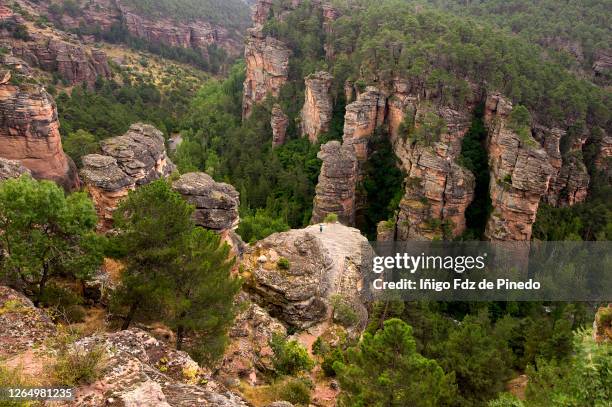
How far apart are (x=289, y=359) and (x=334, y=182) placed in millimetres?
26334

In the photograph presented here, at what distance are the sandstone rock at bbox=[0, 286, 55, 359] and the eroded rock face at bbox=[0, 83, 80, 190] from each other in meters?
18.8

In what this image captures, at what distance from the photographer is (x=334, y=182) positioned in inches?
1714

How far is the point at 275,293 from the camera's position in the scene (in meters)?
22.5

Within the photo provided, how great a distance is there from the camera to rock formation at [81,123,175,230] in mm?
23703

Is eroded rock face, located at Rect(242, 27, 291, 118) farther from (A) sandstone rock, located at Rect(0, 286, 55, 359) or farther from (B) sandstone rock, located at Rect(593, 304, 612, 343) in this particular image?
(B) sandstone rock, located at Rect(593, 304, 612, 343)

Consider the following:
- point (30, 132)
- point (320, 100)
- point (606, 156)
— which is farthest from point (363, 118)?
point (30, 132)

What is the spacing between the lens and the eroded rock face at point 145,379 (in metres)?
9.78

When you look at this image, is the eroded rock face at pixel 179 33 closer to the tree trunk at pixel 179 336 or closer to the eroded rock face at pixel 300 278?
the eroded rock face at pixel 300 278

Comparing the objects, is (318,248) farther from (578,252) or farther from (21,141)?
(578,252)

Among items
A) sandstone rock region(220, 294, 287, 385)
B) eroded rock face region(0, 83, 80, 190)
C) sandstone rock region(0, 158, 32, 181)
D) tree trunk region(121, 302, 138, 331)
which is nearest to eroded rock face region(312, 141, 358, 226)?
eroded rock face region(0, 83, 80, 190)

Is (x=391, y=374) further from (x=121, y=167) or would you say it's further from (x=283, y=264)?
(x=121, y=167)

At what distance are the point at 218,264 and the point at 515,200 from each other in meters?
29.9

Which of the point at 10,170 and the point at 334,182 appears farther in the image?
the point at 334,182

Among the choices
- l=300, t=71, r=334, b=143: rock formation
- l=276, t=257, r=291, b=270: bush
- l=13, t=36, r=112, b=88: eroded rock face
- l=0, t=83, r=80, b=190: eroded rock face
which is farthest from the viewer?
l=13, t=36, r=112, b=88: eroded rock face
